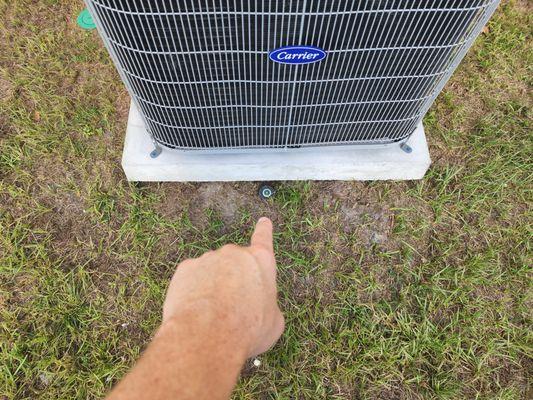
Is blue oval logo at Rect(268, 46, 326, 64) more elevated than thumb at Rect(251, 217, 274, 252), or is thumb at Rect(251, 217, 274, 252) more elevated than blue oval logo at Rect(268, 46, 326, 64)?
blue oval logo at Rect(268, 46, 326, 64)

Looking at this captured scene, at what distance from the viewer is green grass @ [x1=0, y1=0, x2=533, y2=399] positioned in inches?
89.9

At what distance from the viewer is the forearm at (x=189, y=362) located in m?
1.02

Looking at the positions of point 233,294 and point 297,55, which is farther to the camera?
point 297,55

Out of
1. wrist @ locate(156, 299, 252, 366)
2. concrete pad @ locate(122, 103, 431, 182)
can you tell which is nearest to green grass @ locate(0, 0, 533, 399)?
concrete pad @ locate(122, 103, 431, 182)

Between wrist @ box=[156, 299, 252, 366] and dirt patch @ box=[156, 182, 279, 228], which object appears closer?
wrist @ box=[156, 299, 252, 366]

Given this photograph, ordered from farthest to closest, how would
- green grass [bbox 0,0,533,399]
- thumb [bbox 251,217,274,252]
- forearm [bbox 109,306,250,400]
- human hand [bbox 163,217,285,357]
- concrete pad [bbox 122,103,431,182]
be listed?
1. concrete pad [bbox 122,103,431,182]
2. green grass [bbox 0,0,533,399]
3. thumb [bbox 251,217,274,252]
4. human hand [bbox 163,217,285,357]
5. forearm [bbox 109,306,250,400]

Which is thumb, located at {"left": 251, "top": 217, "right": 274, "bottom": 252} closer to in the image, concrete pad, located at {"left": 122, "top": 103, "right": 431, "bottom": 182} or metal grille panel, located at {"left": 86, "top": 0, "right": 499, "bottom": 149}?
metal grille panel, located at {"left": 86, "top": 0, "right": 499, "bottom": 149}

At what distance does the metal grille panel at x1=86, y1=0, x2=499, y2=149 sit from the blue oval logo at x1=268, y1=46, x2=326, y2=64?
2cm

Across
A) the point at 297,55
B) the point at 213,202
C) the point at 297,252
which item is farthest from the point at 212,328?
the point at 213,202

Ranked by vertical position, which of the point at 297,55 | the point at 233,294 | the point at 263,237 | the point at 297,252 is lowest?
the point at 297,252

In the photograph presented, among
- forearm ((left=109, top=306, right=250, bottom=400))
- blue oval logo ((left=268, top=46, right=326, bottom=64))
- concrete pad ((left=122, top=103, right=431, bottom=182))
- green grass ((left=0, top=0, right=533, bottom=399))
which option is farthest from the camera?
concrete pad ((left=122, top=103, right=431, bottom=182))

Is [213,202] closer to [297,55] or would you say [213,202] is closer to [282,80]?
[282,80]

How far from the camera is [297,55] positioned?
173 cm

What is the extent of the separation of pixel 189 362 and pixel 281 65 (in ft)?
4.20
